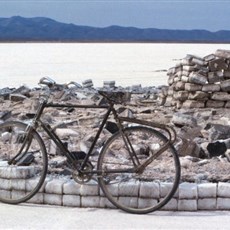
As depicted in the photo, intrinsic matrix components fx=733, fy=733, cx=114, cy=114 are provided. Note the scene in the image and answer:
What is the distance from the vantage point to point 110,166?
7391mm

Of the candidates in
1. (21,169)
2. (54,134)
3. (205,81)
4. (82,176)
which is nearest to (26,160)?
(21,169)

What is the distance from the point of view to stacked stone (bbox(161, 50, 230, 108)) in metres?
14.2

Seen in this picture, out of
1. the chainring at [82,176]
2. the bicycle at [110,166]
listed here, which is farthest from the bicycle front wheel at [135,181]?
the chainring at [82,176]

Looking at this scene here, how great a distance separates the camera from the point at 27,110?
45.0 feet

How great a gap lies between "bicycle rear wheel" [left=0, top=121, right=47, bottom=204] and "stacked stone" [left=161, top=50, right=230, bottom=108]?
7214 mm

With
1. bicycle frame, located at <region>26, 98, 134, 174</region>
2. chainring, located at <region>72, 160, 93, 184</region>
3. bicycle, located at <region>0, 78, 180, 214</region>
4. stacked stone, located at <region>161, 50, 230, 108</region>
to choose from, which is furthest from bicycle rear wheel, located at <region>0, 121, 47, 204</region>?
stacked stone, located at <region>161, 50, 230, 108</region>

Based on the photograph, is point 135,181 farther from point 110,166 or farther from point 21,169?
Result: point 21,169

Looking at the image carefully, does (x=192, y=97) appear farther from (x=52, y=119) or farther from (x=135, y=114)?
(x=52, y=119)

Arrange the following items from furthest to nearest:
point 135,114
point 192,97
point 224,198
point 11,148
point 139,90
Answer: point 139,90 → point 192,97 → point 135,114 → point 11,148 → point 224,198

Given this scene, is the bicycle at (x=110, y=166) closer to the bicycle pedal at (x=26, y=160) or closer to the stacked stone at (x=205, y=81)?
the bicycle pedal at (x=26, y=160)

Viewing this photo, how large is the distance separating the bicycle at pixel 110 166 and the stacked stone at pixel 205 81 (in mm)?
6833

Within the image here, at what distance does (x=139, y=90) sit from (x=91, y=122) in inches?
299

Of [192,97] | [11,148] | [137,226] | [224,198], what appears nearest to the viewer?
[137,226]

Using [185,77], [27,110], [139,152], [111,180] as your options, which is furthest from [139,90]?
[111,180]
